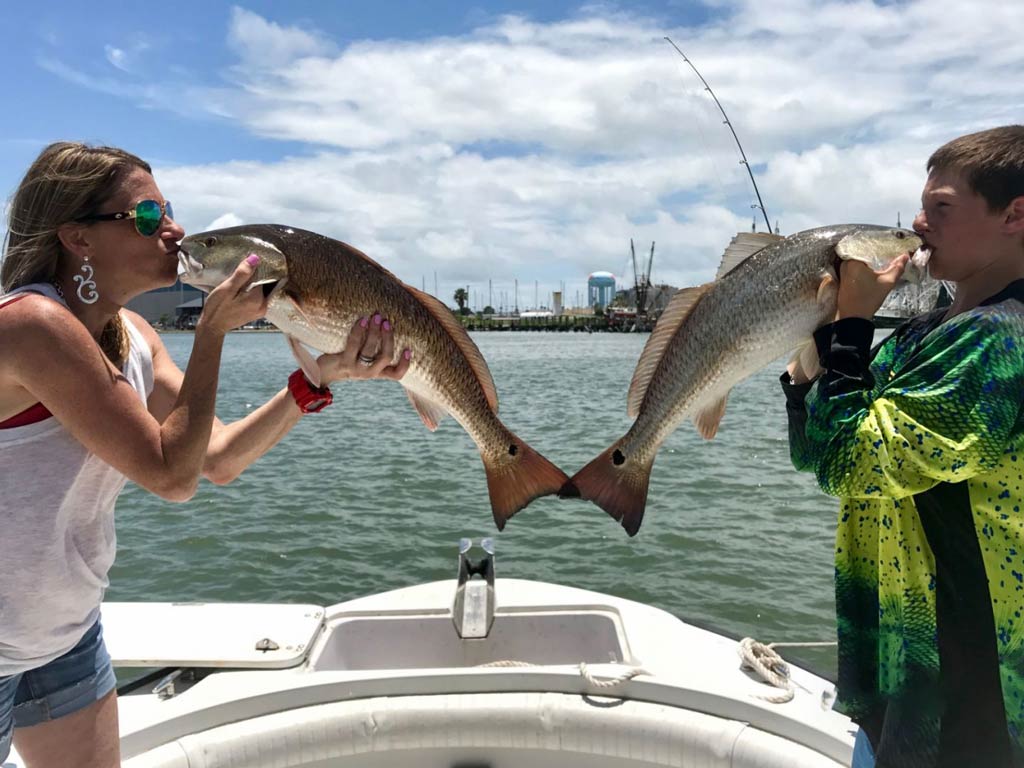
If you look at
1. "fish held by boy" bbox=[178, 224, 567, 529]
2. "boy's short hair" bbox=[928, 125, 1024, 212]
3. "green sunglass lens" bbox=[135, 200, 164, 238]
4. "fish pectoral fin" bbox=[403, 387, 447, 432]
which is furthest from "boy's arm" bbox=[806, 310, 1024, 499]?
"green sunglass lens" bbox=[135, 200, 164, 238]

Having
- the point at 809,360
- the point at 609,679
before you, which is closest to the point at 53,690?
the point at 609,679

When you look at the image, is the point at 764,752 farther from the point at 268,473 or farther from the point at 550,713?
the point at 268,473

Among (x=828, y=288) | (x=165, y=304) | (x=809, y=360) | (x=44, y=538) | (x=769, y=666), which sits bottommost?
(x=769, y=666)

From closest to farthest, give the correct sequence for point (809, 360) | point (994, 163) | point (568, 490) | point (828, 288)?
point (994, 163)
point (828, 288)
point (809, 360)
point (568, 490)

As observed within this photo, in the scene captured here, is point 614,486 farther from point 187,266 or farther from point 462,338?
point 187,266

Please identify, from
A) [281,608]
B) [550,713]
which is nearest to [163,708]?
[281,608]

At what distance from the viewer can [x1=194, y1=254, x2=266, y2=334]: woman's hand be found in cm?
226

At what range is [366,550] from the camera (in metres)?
10.2

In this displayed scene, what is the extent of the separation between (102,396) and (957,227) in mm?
2256

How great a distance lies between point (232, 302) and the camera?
2289mm

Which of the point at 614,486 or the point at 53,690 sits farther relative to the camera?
the point at 614,486

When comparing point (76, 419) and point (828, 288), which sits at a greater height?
point (828, 288)

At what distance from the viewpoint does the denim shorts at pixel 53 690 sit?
6.99 ft

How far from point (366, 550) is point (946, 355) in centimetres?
907
